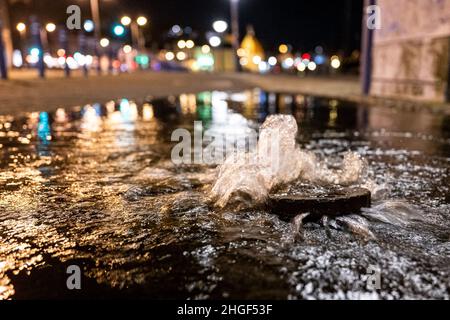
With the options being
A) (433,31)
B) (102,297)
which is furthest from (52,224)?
(433,31)

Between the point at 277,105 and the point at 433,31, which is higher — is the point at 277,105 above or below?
below

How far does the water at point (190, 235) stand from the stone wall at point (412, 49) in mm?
8864

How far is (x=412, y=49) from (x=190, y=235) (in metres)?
15.5

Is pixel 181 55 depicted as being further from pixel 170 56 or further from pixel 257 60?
pixel 257 60

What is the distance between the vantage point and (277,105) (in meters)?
16.2

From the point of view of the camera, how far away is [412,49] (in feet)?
53.4

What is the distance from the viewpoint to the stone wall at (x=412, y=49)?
14.7m

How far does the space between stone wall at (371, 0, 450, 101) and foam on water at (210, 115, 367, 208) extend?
10996 mm

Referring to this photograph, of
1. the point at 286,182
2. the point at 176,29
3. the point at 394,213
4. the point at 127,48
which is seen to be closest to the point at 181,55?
the point at 176,29

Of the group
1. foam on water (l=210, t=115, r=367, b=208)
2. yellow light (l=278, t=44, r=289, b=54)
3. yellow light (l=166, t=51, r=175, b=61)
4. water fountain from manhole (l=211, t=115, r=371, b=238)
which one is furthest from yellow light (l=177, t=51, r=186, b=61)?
foam on water (l=210, t=115, r=367, b=208)
